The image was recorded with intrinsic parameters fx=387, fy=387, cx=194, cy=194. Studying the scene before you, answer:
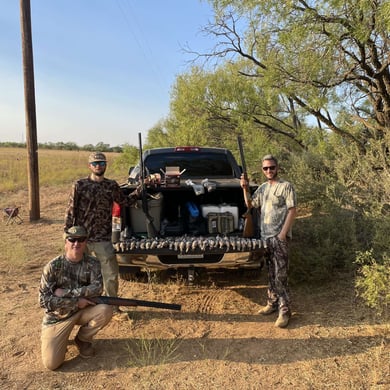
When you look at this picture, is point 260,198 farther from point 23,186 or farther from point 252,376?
point 23,186

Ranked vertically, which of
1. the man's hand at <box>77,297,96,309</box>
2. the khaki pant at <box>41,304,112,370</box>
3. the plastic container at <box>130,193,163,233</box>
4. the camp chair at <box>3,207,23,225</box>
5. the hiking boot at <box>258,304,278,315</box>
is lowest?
the hiking boot at <box>258,304,278,315</box>

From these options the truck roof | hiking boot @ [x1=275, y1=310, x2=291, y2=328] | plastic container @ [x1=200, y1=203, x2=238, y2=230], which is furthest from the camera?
the truck roof

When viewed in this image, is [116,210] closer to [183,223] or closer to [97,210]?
[97,210]

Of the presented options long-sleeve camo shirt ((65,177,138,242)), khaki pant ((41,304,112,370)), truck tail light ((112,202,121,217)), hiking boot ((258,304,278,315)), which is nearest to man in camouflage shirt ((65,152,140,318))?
long-sleeve camo shirt ((65,177,138,242))

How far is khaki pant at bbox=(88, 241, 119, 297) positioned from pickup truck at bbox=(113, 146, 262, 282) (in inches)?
3.4

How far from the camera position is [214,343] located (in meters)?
3.65

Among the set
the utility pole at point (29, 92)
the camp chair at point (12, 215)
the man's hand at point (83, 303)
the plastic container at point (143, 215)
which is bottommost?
the man's hand at point (83, 303)

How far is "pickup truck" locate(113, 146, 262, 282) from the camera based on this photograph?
155 inches

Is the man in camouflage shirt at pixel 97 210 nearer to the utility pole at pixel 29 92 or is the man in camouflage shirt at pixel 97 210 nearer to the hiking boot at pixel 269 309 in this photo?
the hiking boot at pixel 269 309

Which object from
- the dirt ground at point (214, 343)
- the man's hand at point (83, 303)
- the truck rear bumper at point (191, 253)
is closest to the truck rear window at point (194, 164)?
the dirt ground at point (214, 343)

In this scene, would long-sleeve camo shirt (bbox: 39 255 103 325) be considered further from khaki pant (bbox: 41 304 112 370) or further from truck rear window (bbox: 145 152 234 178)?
truck rear window (bbox: 145 152 234 178)

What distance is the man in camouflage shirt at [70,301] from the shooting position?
328cm

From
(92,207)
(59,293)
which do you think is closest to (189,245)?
(92,207)

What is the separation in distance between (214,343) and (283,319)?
0.76 meters
